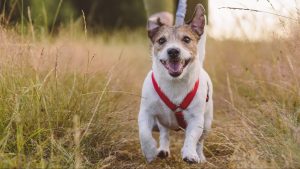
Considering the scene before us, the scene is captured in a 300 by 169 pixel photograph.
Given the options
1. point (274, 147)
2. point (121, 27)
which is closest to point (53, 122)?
point (274, 147)

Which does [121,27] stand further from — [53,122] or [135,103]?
[53,122]

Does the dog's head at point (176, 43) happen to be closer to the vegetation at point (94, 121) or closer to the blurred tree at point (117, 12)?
the vegetation at point (94, 121)

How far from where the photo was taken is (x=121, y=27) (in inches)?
922

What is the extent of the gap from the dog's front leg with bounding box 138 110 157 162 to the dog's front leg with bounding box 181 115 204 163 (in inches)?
9.6

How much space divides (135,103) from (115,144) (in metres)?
1.69

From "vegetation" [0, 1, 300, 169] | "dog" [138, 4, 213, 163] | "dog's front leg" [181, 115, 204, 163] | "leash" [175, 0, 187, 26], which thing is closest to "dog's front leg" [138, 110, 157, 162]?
"dog" [138, 4, 213, 163]

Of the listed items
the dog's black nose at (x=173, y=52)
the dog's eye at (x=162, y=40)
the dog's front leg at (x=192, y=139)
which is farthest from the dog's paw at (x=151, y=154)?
the dog's eye at (x=162, y=40)

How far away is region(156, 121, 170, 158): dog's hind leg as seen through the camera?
5188 millimetres

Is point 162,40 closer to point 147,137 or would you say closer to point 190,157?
point 147,137

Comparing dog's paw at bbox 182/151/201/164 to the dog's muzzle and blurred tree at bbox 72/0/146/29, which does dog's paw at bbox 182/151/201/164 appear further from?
blurred tree at bbox 72/0/146/29

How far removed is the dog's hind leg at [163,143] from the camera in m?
5.19

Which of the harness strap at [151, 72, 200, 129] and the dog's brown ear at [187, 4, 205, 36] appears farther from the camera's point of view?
the dog's brown ear at [187, 4, 205, 36]

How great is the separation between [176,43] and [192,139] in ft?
2.49

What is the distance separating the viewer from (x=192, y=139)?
4727 millimetres
